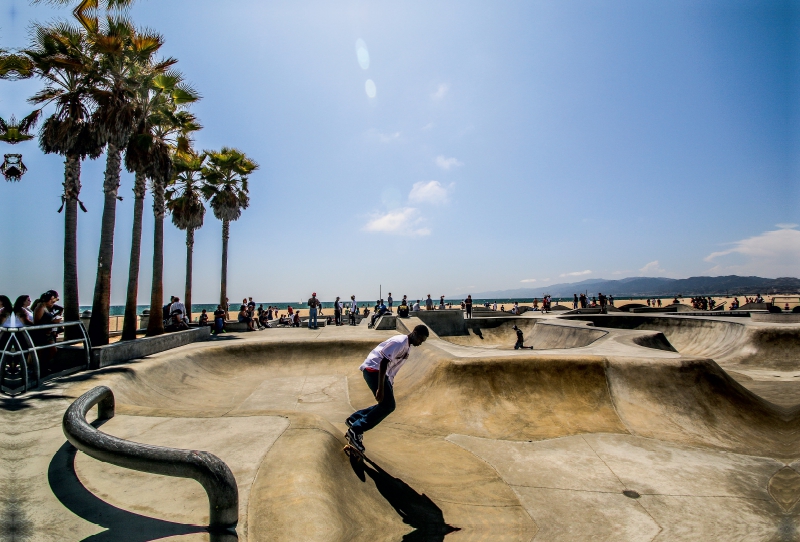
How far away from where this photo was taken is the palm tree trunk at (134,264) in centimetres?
1302

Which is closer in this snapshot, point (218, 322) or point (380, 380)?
point (380, 380)

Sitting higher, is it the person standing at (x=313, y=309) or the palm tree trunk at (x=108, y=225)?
the palm tree trunk at (x=108, y=225)

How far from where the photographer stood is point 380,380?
4613 millimetres

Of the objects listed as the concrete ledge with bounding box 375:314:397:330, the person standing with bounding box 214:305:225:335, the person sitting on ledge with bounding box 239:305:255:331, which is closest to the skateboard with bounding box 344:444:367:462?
the concrete ledge with bounding box 375:314:397:330

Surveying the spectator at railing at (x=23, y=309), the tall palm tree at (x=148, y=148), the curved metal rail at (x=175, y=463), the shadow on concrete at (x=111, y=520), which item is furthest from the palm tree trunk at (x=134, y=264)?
the curved metal rail at (x=175, y=463)

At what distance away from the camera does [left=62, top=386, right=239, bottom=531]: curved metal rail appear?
2.38 metres

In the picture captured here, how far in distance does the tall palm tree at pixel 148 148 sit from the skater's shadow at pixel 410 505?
1203 cm

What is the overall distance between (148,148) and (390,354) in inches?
533

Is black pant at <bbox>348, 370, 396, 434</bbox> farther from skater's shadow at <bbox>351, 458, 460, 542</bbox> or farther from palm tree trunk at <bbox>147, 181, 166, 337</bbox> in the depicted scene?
palm tree trunk at <bbox>147, 181, 166, 337</bbox>

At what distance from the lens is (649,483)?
5344 mm

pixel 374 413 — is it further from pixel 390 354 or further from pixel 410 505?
pixel 410 505

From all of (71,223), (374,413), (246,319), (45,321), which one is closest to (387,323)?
(246,319)

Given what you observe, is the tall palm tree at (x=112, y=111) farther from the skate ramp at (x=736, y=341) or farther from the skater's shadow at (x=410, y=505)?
the skate ramp at (x=736, y=341)

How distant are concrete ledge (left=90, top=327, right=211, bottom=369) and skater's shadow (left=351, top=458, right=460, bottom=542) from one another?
7745mm
